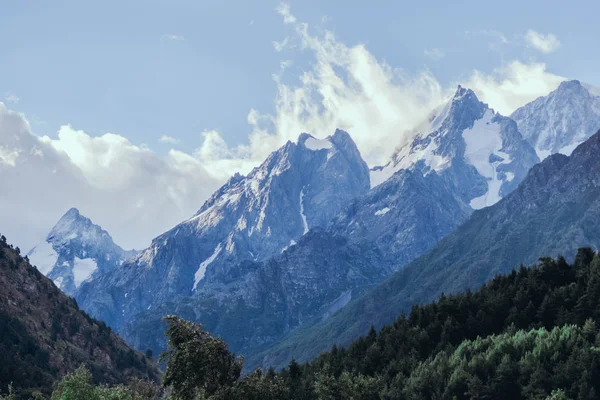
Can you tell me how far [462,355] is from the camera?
112m

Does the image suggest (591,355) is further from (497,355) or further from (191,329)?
(191,329)

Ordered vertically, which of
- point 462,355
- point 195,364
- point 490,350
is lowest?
point 490,350

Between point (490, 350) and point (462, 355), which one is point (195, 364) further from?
point (462, 355)

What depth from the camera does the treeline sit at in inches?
2744

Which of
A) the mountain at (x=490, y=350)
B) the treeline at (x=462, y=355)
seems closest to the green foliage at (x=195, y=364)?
the treeline at (x=462, y=355)

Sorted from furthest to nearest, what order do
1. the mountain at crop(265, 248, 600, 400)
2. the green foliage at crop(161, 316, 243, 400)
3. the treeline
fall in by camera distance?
1. the mountain at crop(265, 248, 600, 400)
2. the treeline
3. the green foliage at crop(161, 316, 243, 400)

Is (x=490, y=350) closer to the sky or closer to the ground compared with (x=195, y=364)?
closer to the ground

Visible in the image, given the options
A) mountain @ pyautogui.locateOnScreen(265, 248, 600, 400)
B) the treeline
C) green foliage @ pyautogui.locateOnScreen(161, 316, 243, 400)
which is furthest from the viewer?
mountain @ pyautogui.locateOnScreen(265, 248, 600, 400)

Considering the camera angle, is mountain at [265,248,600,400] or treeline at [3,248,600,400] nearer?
treeline at [3,248,600,400]

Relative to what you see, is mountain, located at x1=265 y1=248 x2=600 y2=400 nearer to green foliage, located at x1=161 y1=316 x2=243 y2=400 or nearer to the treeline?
the treeline

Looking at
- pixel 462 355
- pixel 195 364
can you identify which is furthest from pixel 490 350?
pixel 195 364

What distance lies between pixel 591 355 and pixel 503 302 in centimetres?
4039

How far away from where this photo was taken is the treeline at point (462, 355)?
69688mm

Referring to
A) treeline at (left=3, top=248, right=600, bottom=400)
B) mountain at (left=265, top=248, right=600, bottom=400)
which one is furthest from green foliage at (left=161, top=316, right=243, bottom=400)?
mountain at (left=265, top=248, right=600, bottom=400)
